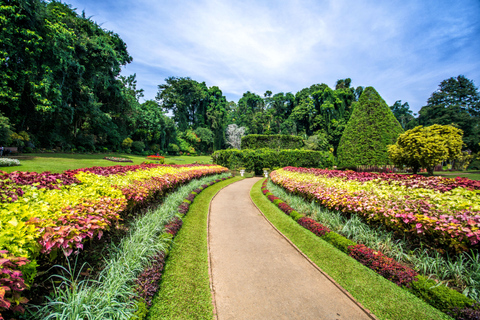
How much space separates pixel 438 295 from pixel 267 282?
2.56 meters

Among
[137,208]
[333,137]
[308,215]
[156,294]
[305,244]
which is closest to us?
[156,294]

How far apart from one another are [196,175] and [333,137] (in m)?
39.3

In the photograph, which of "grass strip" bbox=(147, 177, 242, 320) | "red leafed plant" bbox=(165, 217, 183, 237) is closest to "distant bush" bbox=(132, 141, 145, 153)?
"red leafed plant" bbox=(165, 217, 183, 237)

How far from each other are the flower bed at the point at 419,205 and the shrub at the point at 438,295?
0.80 m

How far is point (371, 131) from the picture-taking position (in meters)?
15.2

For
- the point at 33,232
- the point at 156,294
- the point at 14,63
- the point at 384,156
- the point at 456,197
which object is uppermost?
the point at 14,63

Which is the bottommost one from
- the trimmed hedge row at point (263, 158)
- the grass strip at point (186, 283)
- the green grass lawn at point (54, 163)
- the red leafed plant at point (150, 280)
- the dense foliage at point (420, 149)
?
the grass strip at point (186, 283)

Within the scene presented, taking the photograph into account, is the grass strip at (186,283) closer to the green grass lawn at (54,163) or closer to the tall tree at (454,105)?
the green grass lawn at (54,163)

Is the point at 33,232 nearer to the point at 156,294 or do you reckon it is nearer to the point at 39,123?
the point at 156,294

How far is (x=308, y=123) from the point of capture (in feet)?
166

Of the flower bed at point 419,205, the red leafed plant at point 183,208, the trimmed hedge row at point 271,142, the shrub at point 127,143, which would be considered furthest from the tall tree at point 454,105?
the shrub at point 127,143

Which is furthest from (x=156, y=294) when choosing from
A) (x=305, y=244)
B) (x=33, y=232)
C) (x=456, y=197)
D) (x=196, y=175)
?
(x=196, y=175)

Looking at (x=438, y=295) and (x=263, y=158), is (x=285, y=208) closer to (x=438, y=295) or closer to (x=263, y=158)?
(x=438, y=295)

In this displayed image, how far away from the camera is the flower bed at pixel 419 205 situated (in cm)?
353
